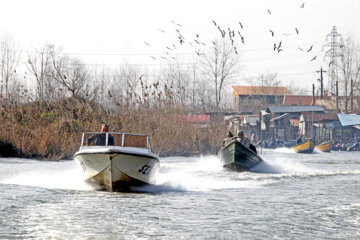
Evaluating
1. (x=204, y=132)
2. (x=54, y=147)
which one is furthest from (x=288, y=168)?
(x=54, y=147)

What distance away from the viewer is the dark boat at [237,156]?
26.0 metres

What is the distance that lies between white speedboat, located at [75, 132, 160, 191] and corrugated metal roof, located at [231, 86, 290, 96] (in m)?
114

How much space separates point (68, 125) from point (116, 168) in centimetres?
1690

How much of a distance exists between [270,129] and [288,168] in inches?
2488

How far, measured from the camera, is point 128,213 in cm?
1342

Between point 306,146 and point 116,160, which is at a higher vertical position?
point 116,160

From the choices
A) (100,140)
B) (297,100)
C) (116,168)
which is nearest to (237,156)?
(100,140)

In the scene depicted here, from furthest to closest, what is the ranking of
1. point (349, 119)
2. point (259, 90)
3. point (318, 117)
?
point (259, 90)
point (318, 117)
point (349, 119)

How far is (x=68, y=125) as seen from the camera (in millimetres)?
32844

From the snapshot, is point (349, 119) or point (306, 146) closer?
point (306, 146)

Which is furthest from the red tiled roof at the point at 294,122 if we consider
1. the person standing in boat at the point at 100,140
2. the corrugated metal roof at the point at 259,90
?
the person standing in boat at the point at 100,140

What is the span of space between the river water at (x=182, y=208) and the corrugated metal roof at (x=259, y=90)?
360 feet

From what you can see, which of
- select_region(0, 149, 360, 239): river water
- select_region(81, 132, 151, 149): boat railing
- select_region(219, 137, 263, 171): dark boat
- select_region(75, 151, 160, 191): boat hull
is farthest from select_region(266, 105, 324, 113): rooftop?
select_region(75, 151, 160, 191): boat hull

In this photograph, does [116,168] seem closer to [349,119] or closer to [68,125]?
[68,125]
